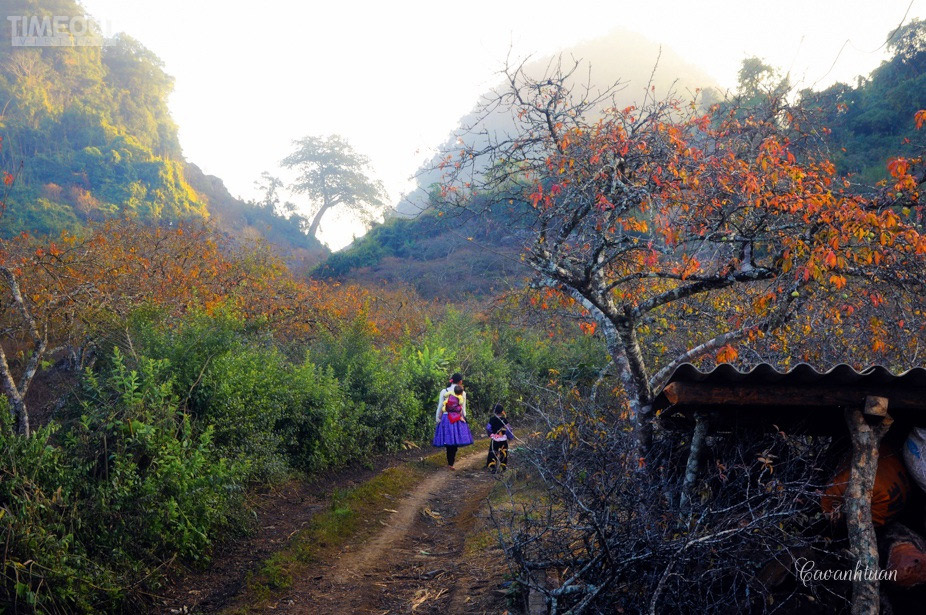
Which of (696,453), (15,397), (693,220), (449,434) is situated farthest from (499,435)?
(15,397)

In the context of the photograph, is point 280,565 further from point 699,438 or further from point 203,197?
point 203,197

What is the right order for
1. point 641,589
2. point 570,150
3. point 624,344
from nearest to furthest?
point 641,589
point 624,344
point 570,150

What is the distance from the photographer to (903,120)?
21188 millimetres

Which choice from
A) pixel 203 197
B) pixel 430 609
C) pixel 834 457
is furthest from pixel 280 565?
pixel 203 197

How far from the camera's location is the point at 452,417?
40.3 ft

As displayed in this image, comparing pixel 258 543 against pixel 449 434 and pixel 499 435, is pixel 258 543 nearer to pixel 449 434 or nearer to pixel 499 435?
pixel 499 435

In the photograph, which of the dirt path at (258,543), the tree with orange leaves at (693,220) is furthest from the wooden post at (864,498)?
the dirt path at (258,543)

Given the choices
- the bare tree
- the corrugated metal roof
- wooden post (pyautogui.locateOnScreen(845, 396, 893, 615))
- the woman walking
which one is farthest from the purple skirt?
the bare tree

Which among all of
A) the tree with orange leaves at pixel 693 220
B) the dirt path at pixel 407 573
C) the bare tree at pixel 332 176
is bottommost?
the dirt path at pixel 407 573

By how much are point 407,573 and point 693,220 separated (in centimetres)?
517

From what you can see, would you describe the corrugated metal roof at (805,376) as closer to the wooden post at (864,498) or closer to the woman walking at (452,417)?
the wooden post at (864,498)

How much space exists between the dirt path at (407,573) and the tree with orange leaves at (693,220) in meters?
2.49

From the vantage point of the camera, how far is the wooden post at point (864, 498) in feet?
13.3

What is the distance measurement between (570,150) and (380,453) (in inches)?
325
